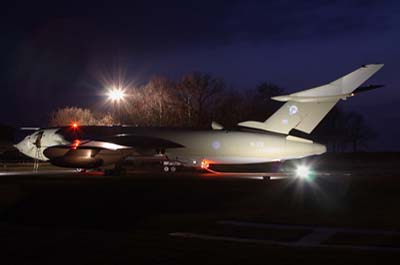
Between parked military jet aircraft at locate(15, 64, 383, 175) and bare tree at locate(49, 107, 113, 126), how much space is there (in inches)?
1517

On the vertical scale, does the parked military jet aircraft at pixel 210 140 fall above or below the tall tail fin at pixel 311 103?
below

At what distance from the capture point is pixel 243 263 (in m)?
10.7

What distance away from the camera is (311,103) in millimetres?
43594

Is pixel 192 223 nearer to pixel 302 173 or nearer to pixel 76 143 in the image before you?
pixel 302 173

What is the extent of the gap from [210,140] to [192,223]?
30.2 metres

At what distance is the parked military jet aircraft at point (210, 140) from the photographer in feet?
141

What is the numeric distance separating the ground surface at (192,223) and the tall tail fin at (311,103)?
536 inches

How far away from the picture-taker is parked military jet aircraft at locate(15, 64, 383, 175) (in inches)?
1690

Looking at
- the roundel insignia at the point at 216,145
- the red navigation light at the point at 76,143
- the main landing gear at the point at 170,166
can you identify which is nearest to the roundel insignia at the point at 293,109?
the roundel insignia at the point at 216,145

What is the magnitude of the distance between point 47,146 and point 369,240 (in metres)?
39.8

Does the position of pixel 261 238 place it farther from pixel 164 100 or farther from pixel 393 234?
pixel 164 100

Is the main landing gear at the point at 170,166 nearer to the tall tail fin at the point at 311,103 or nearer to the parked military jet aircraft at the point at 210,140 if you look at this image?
the parked military jet aircraft at the point at 210,140

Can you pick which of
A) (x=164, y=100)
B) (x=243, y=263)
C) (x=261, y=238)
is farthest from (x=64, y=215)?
(x=164, y=100)

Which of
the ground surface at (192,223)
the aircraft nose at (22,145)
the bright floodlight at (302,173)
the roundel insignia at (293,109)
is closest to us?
the ground surface at (192,223)
